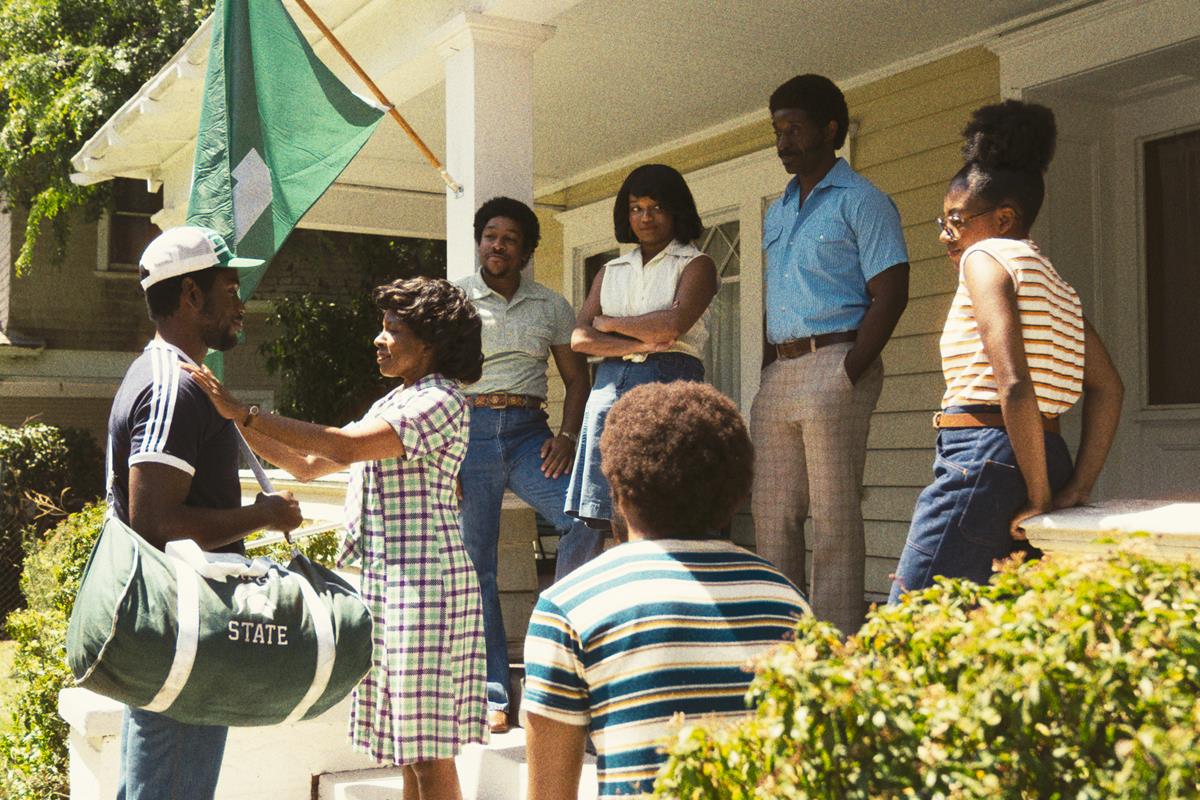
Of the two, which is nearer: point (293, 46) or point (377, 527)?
point (377, 527)

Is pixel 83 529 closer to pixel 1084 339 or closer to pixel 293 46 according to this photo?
pixel 293 46

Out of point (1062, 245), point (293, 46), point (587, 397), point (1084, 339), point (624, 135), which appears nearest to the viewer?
point (1084, 339)

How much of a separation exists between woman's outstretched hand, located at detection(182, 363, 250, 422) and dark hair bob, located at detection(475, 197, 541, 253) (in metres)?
2.08

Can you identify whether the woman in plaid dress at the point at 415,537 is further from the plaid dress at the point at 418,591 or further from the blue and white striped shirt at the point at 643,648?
the blue and white striped shirt at the point at 643,648

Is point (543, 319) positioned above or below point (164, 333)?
above

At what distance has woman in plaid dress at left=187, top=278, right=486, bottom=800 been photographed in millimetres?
3371

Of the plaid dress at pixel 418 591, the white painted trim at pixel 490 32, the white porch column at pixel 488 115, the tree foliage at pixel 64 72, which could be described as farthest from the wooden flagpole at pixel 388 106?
the tree foliage at pixel 64 72

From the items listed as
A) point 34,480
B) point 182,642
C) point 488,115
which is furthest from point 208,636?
point 34,480

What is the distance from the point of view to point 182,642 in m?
2.73

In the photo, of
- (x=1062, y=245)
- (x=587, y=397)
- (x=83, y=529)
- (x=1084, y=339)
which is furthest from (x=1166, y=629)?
(x=83, y=529)

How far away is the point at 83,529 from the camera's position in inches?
337

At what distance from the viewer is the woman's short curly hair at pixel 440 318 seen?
351 cm

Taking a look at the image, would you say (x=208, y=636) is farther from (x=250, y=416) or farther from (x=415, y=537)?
(x=415, y=537)

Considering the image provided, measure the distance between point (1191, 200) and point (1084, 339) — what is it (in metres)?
3.01
